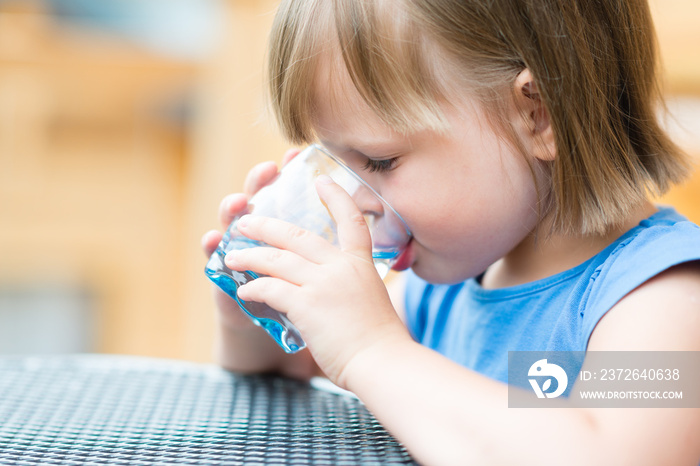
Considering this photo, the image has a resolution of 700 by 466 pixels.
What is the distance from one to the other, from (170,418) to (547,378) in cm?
47

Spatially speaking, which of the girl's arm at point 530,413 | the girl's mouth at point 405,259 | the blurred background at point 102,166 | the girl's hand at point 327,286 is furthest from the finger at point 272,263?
the blurred background at point 102,166

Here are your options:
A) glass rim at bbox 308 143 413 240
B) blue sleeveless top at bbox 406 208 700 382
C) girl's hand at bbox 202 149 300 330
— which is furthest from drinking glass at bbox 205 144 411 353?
blue sleeveless top at bbox 406 208 700 382

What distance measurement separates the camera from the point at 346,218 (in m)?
0.83

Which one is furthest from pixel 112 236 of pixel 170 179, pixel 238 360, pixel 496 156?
pixel 496 156

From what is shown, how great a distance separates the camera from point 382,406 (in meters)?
0.68

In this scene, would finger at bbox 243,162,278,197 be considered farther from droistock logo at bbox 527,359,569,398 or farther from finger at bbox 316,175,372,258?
droistock logo at bbox 527,359,569,398

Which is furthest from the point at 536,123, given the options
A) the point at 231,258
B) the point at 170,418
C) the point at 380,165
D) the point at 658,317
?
the point at 170,418

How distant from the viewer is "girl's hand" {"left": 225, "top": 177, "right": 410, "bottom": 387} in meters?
0.73

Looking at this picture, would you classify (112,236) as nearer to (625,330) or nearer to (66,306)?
(66,306)

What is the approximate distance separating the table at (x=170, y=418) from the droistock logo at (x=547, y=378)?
0.23 meters

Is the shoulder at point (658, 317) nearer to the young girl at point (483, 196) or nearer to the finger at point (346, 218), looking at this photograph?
the young girl at point (483, 196)

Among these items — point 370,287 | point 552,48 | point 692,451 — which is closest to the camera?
point 692,451

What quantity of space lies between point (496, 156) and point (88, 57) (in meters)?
3.47

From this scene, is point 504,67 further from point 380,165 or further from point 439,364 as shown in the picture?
point 439,364
